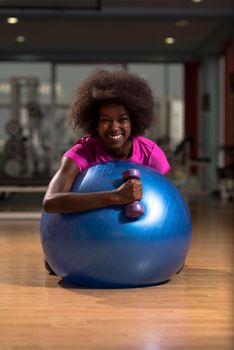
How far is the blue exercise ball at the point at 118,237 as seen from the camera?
266cm

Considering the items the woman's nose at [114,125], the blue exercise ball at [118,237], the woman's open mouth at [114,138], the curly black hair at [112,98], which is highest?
the curly black hair at [112,98]

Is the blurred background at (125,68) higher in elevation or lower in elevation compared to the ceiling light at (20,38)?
lower

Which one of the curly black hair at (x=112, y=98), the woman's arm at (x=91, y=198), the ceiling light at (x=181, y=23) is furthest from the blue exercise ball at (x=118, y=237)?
the ceiling light at (x=181, y=23)

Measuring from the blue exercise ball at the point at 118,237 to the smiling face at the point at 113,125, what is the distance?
101mm

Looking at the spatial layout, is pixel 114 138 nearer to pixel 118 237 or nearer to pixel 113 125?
pixel 113 125

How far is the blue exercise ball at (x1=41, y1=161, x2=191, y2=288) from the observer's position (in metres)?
2.66

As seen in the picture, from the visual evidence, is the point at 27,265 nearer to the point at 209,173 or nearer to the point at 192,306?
the point at 192,306

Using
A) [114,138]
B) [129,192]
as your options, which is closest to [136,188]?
[129,192]

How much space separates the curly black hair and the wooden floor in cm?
70

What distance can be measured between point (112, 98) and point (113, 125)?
0.38ft

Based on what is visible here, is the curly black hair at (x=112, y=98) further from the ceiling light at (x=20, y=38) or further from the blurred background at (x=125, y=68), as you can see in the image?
the ceiling light at (x=20, y=38)

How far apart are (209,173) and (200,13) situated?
3212 millimetres

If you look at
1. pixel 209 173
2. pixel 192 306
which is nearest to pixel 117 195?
pixel 192 306

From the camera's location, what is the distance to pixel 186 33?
9.14 metres
